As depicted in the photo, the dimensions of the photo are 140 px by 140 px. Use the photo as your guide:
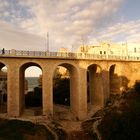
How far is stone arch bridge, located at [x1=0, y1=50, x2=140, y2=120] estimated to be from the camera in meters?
35.0

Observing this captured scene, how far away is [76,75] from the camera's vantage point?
4019 centimetres

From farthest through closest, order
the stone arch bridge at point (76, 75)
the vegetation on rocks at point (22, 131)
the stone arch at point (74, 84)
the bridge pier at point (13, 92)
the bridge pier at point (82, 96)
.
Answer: the stone arch at point (74, 84) < the bridge pier at point (82, 96) < the stone arch bridge at point (76, 75) < the bridge pier at point (13, 92) < the vegetation on rocks at point (22, 131)

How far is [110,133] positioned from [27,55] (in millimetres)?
17176

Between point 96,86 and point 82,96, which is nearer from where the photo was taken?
point 82,96

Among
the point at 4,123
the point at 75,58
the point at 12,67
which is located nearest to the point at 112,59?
the point at 75,58

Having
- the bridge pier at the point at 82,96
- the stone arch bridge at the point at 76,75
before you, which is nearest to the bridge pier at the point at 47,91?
the stone arch bridge at the point at 76,75

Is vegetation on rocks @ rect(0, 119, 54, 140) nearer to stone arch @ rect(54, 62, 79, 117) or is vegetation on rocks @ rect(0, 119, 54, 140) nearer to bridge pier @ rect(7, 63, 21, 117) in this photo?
bridge pier @ rect(7, 63, 21, 117)

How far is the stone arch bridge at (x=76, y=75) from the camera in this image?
35000 millimetres

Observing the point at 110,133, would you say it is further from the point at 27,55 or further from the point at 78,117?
the point at 27,55

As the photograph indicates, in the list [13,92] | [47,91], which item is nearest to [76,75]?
[47,91]

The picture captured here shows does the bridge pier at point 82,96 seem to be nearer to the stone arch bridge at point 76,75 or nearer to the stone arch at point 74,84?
the stone arch bridge at point 76,75

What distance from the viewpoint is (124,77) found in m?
46.7

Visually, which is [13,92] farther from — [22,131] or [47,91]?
[22,131]

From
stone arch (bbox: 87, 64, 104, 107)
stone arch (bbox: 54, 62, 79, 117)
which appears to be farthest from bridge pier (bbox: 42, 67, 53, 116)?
stone arch (bbox: 87, 64, 104, 107)
